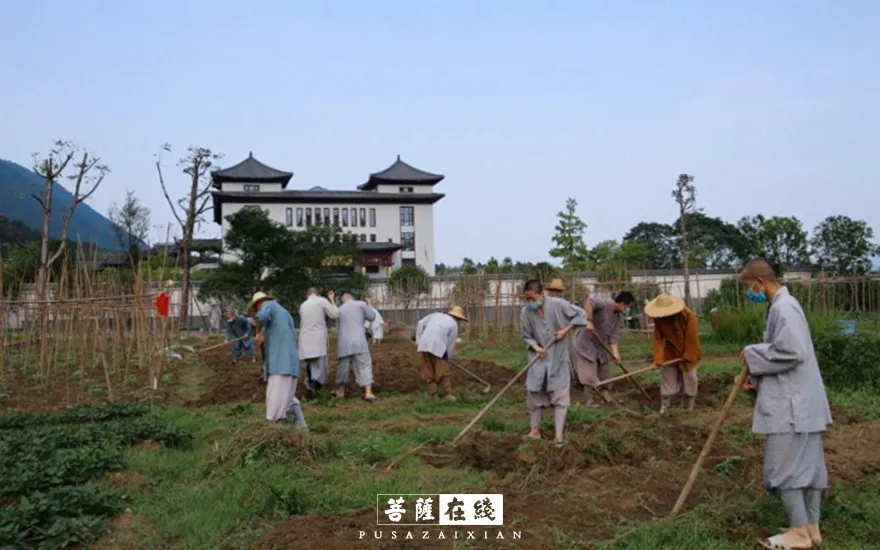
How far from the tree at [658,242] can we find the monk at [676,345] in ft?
115

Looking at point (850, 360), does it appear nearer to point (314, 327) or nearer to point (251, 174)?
point (314, 327)

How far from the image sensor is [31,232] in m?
51.3

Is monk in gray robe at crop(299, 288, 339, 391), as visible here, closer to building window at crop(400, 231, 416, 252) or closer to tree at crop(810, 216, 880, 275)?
tree at crop(810, 216, 880, 275)

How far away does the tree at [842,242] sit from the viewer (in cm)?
3166

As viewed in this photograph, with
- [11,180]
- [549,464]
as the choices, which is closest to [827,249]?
[549,464]

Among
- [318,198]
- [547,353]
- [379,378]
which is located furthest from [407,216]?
Answer: [547,353]

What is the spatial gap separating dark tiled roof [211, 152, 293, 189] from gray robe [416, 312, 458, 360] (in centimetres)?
4309

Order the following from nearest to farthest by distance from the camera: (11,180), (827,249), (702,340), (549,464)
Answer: (549,464), (702,340), (827,249), (11,180)

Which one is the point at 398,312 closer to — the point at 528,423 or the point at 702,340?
the point at 702,340

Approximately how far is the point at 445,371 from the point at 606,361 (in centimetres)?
195

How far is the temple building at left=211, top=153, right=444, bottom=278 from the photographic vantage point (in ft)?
164

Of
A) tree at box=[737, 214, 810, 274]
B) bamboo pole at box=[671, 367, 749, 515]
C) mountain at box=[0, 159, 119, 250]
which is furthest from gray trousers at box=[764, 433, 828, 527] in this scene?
mountain at box=[0, 159, 119, 250]

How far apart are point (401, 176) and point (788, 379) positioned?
50420mm

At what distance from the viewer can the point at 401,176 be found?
53812 millimetres
